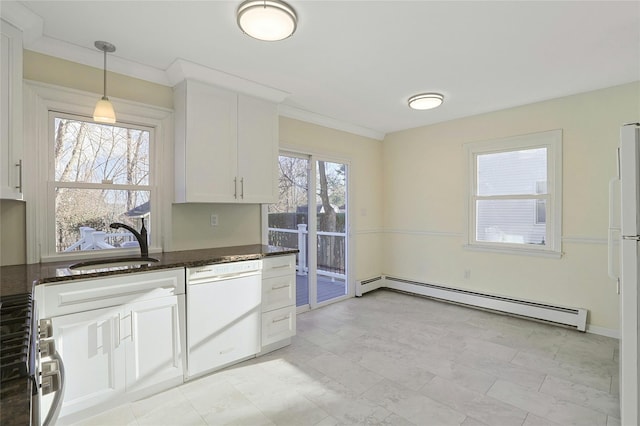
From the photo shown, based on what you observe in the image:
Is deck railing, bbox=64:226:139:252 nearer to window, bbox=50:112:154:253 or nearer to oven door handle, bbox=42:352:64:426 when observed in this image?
window, bbox=50:112:154:253

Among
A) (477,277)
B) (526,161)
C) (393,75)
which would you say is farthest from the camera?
(477,277)

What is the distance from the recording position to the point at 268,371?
259 centimetres

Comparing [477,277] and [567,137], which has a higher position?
[567,137]

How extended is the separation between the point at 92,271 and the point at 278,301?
1.50 metres

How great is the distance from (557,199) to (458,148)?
4.37ft

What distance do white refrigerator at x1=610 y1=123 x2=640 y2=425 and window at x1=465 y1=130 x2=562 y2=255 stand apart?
2.26 meters

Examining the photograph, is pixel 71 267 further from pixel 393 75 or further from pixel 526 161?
pixel 526 161

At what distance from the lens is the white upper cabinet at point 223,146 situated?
8.99 ft

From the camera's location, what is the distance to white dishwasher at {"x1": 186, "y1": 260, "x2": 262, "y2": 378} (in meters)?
2.42

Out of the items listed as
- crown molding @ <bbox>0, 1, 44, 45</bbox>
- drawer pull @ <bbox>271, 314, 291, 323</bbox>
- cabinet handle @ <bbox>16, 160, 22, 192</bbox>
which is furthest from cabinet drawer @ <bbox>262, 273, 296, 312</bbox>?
crown molding @ <bbox>0, 1, 44, 45</bbox>

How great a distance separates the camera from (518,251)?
12.7ft

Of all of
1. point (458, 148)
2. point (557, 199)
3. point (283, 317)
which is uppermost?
point (458, 148)

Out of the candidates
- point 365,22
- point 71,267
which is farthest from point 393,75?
point 71,267

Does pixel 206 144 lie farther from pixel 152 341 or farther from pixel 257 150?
pixel 152 341
